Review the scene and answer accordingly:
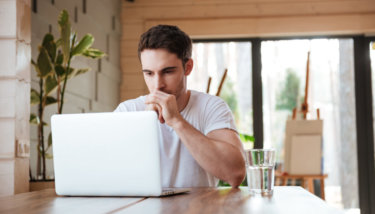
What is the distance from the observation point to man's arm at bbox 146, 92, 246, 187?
4.90ft

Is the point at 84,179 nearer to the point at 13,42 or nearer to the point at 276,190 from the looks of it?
the point at 276,190

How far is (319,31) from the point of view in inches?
177

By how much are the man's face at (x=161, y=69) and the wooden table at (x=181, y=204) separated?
0.61 metres

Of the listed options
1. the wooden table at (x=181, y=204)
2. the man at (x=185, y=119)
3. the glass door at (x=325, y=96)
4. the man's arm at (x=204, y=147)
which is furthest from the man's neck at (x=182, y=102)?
the glass door at (x=325, y=96)

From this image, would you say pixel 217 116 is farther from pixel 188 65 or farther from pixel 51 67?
pixel 51 67

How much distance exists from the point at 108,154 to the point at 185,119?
629 millimetres

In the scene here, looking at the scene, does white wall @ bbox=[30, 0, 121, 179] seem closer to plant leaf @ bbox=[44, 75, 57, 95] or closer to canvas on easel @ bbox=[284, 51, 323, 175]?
plant leaf @ bbox=[44, 75, 57, 95]

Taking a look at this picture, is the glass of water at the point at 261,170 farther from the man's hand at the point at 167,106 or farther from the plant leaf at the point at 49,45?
the plant leaf at the point at 49,45

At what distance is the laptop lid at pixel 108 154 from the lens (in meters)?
1.14

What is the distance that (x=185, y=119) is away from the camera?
1.77 metres

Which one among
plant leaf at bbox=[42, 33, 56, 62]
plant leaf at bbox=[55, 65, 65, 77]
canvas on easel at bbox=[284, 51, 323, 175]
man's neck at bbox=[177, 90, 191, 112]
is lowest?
canvas on easel at bbox=[284, 51, 323, 175]

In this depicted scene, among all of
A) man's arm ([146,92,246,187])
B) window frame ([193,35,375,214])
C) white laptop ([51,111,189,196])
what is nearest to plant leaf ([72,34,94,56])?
man's arm ([146,92,246,187])

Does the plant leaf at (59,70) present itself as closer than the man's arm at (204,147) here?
No

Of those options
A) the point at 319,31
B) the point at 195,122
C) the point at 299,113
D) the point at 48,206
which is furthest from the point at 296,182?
the point at 48,206
